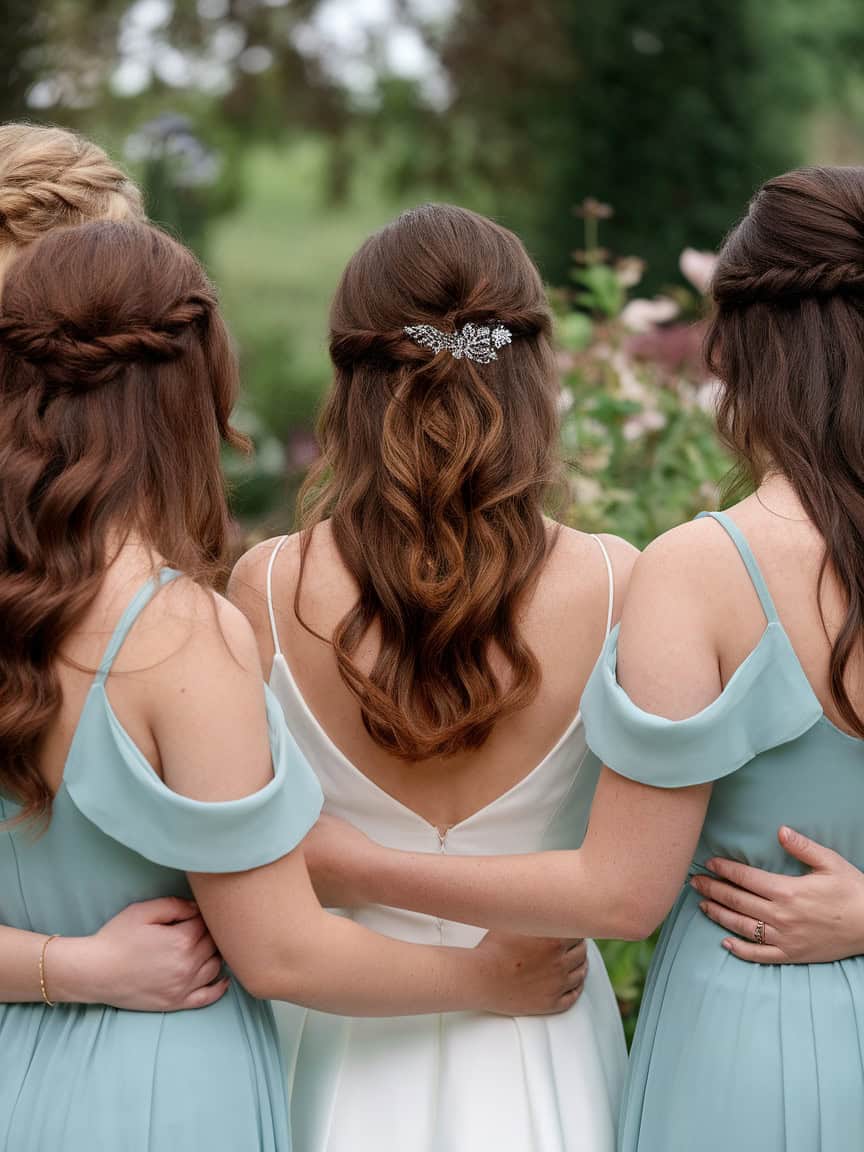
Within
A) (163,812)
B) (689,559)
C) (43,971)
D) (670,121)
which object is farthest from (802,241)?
(670,121)

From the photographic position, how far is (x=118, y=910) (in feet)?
6.04

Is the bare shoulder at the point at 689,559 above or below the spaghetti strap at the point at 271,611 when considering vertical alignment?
above

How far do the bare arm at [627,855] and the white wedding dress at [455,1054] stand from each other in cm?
14

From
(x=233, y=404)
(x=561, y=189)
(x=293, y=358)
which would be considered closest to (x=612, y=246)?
(x=561, y=189)

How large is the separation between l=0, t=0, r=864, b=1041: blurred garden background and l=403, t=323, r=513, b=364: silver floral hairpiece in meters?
4.92

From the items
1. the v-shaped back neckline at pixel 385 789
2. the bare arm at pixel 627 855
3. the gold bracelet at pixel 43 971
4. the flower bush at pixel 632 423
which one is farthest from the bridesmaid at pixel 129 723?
the flower bush at pixel 632 423

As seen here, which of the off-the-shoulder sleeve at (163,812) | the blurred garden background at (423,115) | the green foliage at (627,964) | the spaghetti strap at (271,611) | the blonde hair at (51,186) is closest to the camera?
the off-the-shoulder sleeve at (163,812)

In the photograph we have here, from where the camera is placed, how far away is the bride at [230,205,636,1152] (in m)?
2.02

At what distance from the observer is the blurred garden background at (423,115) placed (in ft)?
32.8

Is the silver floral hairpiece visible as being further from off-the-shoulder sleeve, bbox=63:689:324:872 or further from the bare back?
off-the-shoulder sleeve, bbox=63:689:324:872

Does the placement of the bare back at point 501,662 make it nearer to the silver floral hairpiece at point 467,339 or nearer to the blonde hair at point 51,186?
the silver floral hairpiece at point 467,339

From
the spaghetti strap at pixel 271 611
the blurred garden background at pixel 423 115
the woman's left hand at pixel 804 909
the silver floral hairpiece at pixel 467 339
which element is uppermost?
the silver floral hairpiece at pixel 467 339

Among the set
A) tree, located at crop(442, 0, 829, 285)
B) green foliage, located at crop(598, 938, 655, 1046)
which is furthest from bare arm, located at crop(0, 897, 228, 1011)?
tree, located at crop(442, 0, 829, 285)

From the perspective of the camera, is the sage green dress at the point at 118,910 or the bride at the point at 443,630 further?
the bride at the point at 443,630
